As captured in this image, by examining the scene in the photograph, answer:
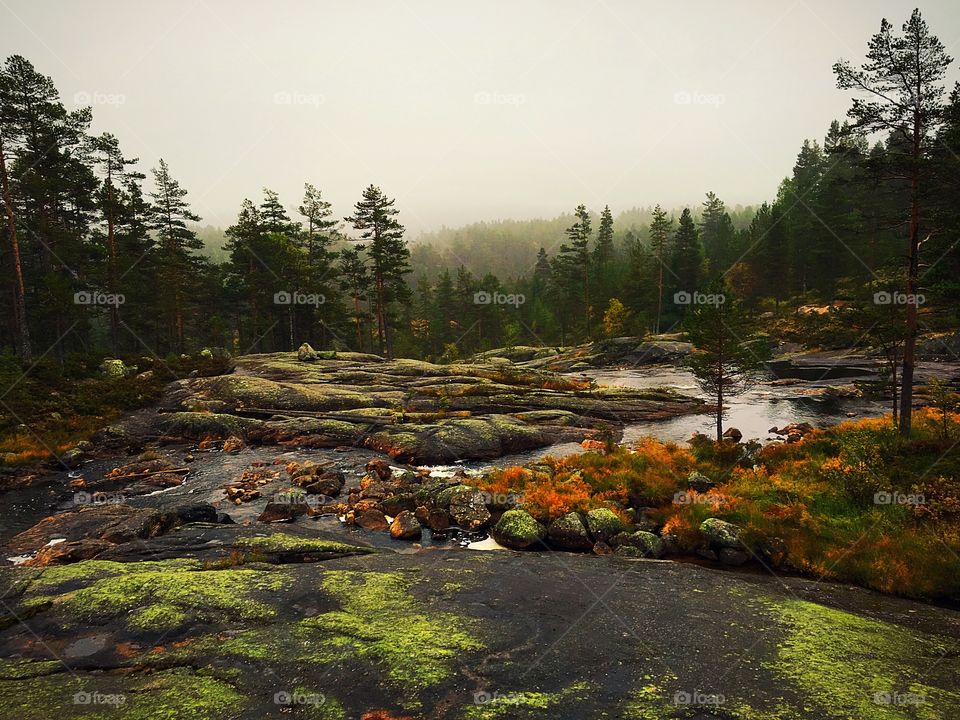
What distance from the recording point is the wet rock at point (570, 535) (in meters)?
13.5

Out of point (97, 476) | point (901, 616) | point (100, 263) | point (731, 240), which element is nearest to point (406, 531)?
point (901, 616)

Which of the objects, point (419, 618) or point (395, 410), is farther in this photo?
point (395, 410)

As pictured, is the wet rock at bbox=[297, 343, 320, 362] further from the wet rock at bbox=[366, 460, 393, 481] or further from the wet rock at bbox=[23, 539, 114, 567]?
the wet rock at bbox=[23, 539, 114, 567]

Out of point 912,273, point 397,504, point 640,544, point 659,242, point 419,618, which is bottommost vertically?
point 640,544

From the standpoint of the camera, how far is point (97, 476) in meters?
19.3

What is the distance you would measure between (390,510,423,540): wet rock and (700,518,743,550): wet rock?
29.3ft

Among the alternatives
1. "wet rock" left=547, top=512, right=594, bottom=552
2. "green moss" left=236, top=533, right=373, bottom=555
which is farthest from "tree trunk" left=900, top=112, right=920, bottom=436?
"green moss" left=236, top=533, right=373, bottom=555

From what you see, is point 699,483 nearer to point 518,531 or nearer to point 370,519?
point 518,531

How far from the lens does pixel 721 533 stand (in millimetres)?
12812

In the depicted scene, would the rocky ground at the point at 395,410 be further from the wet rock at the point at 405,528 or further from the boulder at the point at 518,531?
the boulder at the point at 518,531

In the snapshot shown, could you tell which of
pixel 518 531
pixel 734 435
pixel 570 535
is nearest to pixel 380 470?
pixel 518 531

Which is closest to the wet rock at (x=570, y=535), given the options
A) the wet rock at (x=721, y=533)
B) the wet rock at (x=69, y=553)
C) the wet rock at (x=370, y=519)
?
the wet rock at (x=721, y=533)

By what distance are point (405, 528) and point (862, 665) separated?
11290mm

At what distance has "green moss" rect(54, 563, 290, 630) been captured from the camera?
7.78 meters
